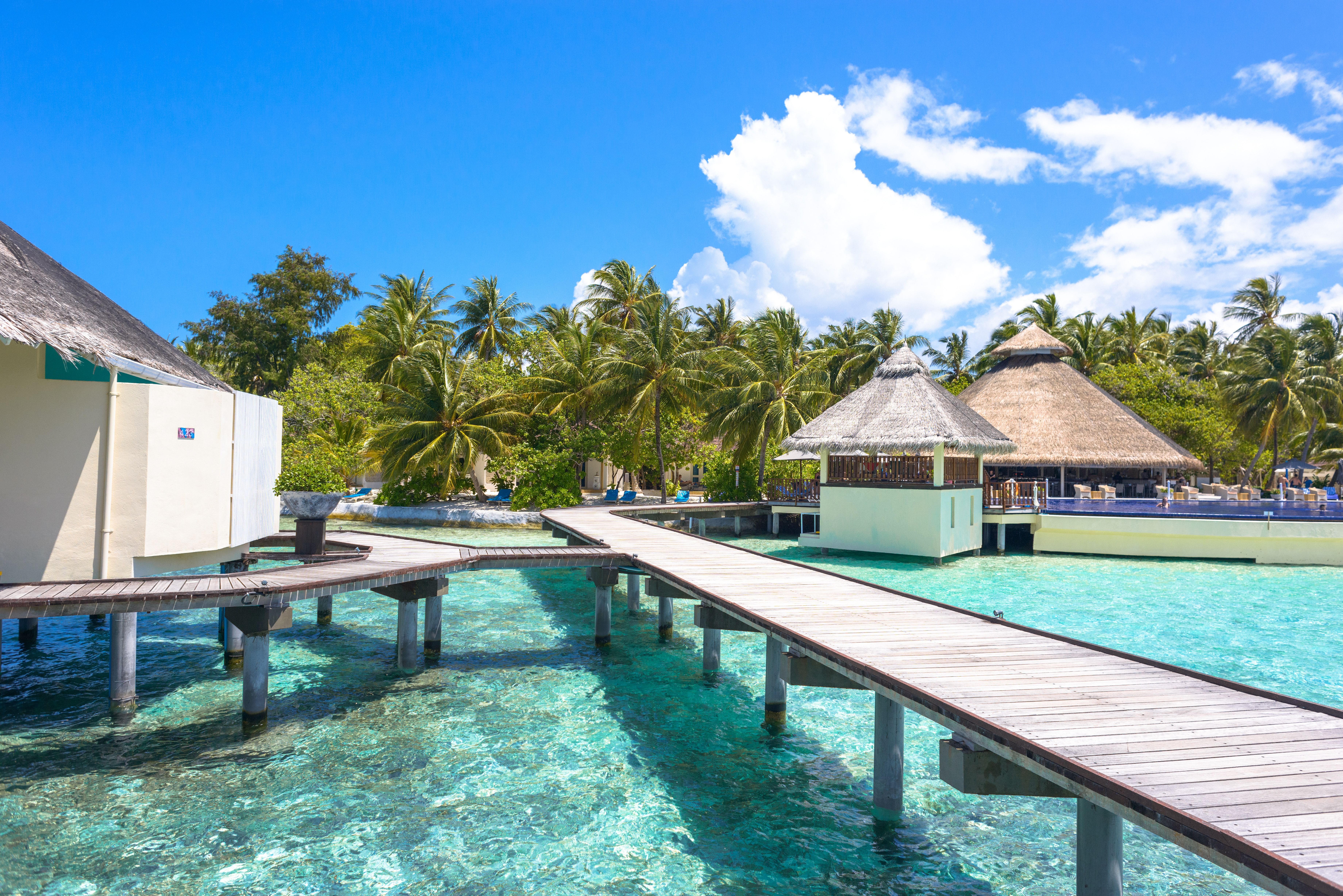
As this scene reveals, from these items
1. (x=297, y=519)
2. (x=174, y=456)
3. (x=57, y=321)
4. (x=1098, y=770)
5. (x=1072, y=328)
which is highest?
(x=1072, y=328)

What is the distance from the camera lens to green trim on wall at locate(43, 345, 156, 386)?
7.96m

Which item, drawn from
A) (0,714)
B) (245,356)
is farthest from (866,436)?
(245,356)

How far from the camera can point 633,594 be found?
14.0 metres

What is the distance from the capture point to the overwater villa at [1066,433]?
26.1m

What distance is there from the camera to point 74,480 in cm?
791

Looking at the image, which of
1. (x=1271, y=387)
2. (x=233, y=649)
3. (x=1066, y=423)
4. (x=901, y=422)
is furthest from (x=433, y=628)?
(x=1271, y=387)

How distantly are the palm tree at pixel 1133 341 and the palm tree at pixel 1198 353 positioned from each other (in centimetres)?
82

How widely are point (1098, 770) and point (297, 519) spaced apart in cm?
953

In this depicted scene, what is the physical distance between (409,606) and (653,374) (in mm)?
18670

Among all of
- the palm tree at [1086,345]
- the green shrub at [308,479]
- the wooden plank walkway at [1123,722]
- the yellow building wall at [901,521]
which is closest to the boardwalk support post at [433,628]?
the green shrub at [308,479]

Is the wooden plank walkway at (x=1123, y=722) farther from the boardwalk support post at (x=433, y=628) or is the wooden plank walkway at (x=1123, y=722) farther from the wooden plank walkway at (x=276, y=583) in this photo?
the boardwalk support post at (x=433, y=628)

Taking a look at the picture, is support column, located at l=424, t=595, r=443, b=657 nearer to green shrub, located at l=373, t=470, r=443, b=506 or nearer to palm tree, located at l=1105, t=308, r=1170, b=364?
green shrub, located at l=373, t=470, r=443, b=506

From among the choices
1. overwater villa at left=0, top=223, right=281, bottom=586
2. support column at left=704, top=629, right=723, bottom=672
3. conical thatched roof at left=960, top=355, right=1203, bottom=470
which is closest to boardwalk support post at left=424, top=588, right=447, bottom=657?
overwater villa at left=0, top=223, right=281, bottom=586

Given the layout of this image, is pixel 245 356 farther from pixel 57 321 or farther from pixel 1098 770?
pixel 1098 770
